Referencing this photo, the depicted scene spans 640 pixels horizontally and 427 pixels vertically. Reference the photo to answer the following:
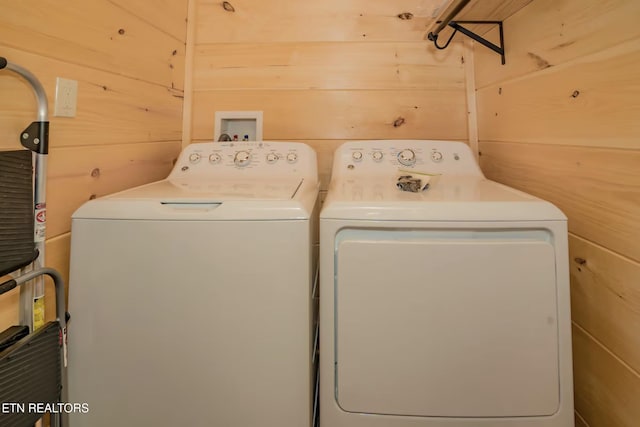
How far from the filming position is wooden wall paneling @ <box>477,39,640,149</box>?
2.20 feet

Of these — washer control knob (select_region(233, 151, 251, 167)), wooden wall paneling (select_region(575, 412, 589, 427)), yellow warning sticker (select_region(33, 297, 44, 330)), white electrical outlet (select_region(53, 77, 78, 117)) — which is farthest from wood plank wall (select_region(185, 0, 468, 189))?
wooden wall paneling (select_region(575, 412, 589, 427))

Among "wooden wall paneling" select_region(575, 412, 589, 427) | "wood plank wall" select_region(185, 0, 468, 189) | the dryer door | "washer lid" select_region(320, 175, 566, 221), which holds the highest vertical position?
"wood plank wall" select_region(185, 0, 468, 189)

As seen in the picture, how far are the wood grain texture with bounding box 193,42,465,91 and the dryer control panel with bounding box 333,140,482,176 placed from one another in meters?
0.38

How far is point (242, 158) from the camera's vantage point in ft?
3.83

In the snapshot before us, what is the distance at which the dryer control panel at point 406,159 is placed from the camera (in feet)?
3.78

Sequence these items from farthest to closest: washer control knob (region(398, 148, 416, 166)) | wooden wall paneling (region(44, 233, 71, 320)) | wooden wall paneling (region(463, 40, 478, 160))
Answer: wooden wall paneling (region(463, 40, 478, 160)) → washer control knob (region(398, 148, 416, 166)) → wooden wall paneling (region(44, 233, 71, 320))

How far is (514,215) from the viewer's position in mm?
674

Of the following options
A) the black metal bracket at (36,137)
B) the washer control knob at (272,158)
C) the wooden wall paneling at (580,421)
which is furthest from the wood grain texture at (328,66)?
the wooden wall paneling at (580,421)

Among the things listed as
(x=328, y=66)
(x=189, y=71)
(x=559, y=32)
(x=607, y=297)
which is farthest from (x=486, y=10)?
(x=189, y=71)

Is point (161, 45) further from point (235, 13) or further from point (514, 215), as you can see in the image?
point (514, 215)

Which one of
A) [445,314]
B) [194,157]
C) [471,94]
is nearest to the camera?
[445,314]

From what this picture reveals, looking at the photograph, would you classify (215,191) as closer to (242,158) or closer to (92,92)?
(242,158)

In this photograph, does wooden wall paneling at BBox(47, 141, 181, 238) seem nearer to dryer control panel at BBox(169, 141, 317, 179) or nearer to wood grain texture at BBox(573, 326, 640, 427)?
dryer control panel at BBox(169, 141, 317, 179)

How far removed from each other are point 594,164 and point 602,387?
0.55 metres
